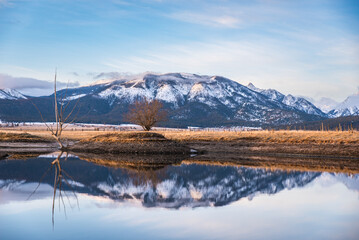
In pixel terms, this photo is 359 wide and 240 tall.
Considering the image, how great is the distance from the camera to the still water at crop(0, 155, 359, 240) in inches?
622

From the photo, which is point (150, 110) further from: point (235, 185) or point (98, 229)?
point (98, 229)

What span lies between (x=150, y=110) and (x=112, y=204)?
70.2 metres

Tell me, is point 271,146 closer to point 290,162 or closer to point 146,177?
point 290,162

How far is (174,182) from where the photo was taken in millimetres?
30422

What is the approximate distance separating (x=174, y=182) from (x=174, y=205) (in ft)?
28.8

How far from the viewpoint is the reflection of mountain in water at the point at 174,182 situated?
23859 mm

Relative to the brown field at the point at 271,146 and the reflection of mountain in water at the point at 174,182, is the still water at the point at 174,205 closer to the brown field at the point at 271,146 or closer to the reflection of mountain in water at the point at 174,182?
the reflection of mountain in water at the point at 174,182

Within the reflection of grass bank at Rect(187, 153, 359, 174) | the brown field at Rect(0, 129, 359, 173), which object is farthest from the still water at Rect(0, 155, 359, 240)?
the brown field at Rect(0, 129, 359, 173)

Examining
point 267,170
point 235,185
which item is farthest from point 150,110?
point 235,185

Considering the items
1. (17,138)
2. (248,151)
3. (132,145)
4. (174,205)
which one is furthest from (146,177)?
(17,138)

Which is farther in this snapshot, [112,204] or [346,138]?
[346,138]

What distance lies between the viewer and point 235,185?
29641 millimetres

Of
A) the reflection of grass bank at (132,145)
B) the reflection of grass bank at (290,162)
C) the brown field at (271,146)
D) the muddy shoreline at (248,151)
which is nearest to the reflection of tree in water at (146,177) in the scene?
the reflection of grass bank at (290,162)

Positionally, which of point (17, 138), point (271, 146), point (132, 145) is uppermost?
point (17, 138)
